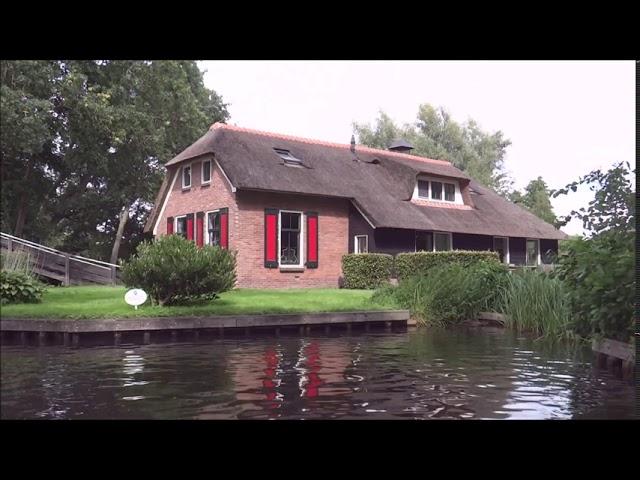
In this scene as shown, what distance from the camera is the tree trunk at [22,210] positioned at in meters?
3.70

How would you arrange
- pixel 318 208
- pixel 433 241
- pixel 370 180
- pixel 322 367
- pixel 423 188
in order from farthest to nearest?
1. pixel 423 188
2. pixel 433 241
3. pixel 370 180
4. pixel 318 208
5. pixel 322 367

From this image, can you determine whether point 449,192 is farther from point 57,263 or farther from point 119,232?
point 57,263

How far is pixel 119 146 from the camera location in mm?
4594

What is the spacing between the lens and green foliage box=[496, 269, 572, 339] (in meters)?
8.37

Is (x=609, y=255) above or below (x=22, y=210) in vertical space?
below

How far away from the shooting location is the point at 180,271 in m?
8.01

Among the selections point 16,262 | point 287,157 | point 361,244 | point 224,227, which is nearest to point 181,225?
point 224,227

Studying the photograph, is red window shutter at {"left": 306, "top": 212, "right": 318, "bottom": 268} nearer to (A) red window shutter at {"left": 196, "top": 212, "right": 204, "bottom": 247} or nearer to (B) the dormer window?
(A) red window shutter at {"left": 196, "top": 212, "right": 204, "bottom": 247}

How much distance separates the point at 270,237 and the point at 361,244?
3.52m
